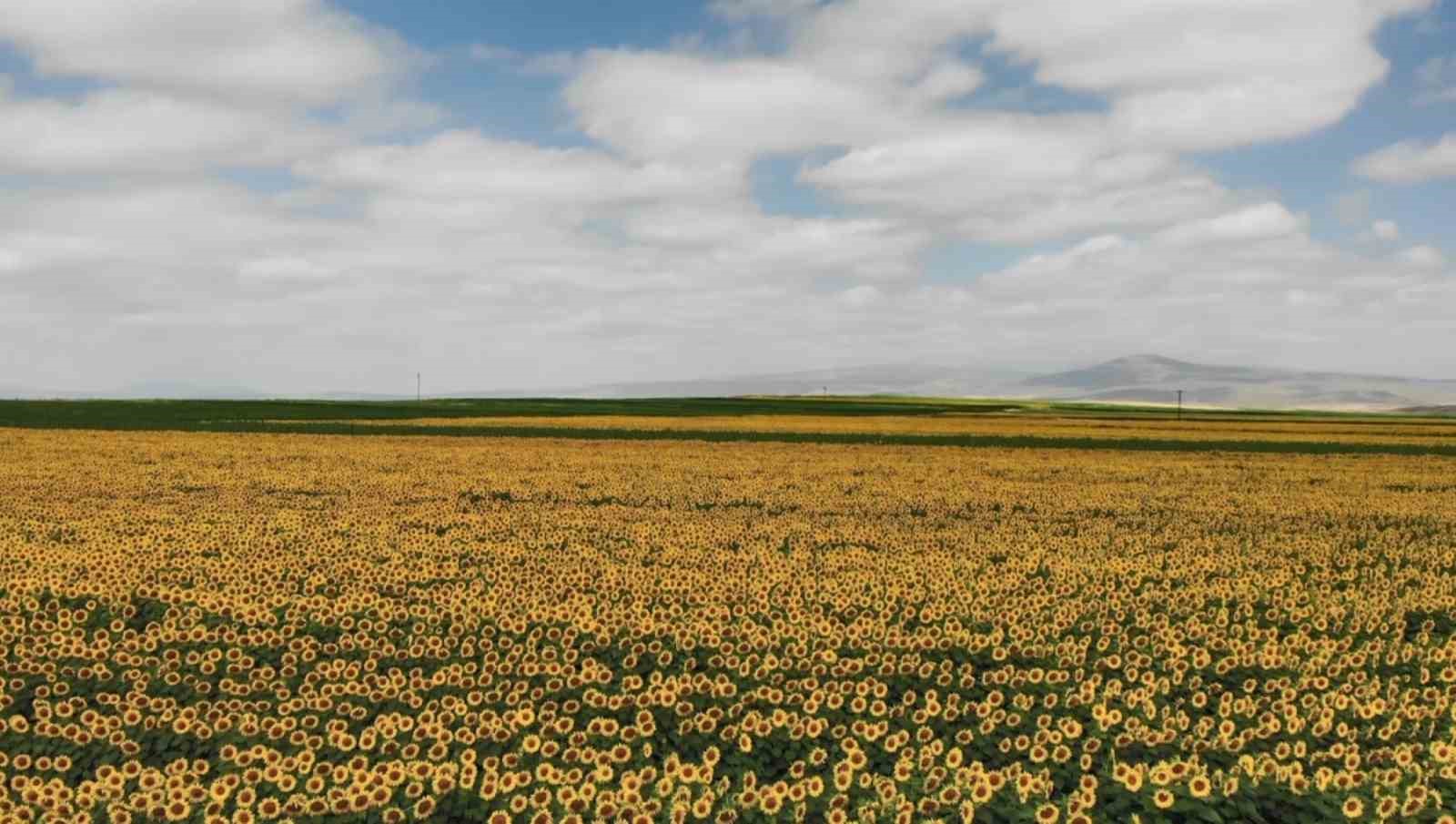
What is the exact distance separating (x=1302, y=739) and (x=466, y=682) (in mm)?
9463

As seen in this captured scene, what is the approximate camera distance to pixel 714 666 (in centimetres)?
1284

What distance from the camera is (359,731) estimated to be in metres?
11.0

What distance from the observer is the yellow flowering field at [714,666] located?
9.02m

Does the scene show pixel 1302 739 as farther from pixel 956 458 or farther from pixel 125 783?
pixel 956 458

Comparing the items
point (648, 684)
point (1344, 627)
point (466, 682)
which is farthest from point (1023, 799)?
point (1344, 627)

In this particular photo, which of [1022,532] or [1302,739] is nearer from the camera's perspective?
[1302,739]

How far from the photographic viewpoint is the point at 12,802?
29.2 feet

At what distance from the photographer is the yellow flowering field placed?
9023mm

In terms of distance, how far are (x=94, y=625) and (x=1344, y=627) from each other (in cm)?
1869

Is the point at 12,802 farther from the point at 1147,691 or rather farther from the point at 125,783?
the point at 1147,691

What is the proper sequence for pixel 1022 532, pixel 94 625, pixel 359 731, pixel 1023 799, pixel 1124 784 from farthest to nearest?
pixel 1022 532 → pixel 94 625 → pixel 359 731 → pixel 1124 784 → pixel 1023 799

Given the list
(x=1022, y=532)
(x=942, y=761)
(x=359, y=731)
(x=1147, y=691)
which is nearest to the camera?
(x=942, y=761)

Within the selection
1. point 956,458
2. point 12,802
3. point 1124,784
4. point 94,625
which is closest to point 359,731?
point 12,802

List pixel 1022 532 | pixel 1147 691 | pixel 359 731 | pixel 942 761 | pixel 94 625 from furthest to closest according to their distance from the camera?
pixel 1022 532, pixel 94 625, pixel 1147 691, pixel 359 731, pixel 942 761
